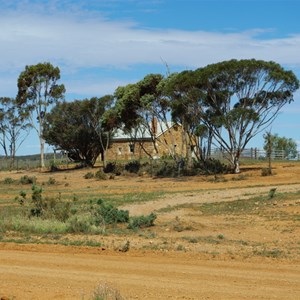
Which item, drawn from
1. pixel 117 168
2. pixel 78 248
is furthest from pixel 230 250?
pixel 117 168

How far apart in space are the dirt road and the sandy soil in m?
0.02

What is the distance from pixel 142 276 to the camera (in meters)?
12.0

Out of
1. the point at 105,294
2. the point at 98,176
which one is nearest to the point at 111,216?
the point at 105,294

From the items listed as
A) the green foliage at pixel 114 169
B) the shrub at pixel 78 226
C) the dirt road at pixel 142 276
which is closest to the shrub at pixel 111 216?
the shrub at pixel 78 226

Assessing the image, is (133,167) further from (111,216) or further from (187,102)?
(111,216)

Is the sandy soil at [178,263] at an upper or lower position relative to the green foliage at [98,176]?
lower

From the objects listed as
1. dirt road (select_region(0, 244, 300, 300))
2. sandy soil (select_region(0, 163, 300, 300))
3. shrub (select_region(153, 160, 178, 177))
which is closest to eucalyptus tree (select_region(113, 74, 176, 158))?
shrub (select_region(153, 160, 178, 177))

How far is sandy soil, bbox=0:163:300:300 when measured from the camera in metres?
10.6

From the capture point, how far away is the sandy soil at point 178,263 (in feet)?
34.7

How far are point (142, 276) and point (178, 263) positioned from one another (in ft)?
5.80

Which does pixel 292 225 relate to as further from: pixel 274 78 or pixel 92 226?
pixel 274 78

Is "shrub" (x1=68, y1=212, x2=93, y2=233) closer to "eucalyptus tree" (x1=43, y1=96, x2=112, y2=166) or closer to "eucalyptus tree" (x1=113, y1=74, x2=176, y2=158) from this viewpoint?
"eucalyptus tree" (x1=113, y1=74, x2=176, y2=158)

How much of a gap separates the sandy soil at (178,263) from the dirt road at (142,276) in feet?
0.05

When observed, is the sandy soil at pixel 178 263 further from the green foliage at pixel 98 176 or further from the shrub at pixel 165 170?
the green foliage at pixel 98 176
